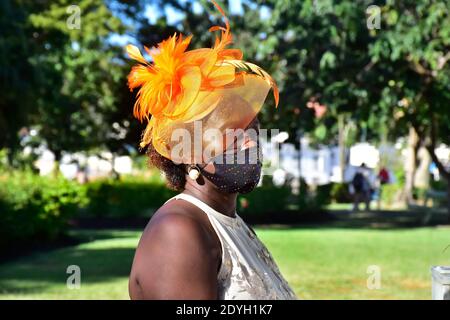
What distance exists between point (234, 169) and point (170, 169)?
0.75 ft

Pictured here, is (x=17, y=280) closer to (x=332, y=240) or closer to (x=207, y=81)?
(x=332, y=240)

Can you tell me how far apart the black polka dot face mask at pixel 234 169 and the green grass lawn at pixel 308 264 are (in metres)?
8.36

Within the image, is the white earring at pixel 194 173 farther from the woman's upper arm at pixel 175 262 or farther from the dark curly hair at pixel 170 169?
the woman's upper arm at pixel 175 262

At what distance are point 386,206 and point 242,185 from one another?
3695 centimetres

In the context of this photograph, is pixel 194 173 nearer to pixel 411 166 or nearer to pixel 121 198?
pixel 121 198

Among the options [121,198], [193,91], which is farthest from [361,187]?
[193,91]

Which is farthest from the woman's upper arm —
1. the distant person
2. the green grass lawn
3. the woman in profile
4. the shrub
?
the distant person

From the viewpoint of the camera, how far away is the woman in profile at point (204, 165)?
7.50ft

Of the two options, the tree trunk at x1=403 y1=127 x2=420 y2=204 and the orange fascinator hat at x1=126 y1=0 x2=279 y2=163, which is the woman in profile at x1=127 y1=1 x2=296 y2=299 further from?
the tree trunk at x1=403 y1=127 x2=420 y2=204

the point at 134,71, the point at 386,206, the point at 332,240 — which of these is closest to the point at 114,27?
the point at 332,240

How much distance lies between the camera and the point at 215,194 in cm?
258

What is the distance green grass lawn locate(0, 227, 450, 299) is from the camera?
1152 centimetres

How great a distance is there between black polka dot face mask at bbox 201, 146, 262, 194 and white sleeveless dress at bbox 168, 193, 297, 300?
9 cm
